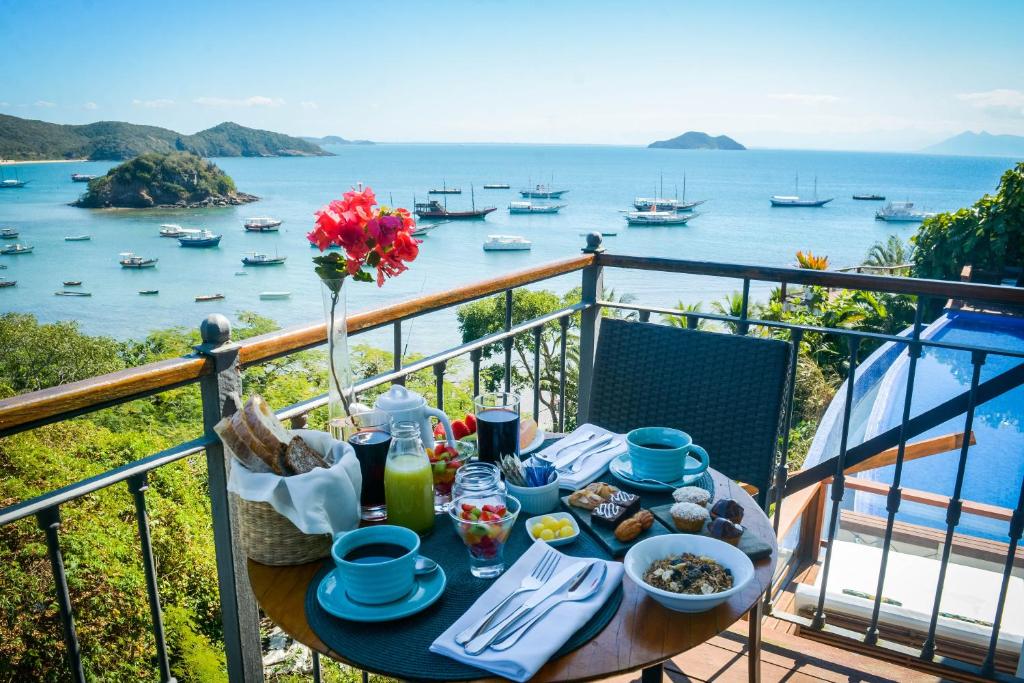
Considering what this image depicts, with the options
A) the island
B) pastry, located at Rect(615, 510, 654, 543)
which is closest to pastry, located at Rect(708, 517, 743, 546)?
pastry, located at Rect(615, 510, 654, 543)

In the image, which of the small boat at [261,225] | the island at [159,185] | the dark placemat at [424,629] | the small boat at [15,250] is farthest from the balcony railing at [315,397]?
the island at [159,185]

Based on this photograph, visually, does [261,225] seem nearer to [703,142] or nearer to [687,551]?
[687,551]

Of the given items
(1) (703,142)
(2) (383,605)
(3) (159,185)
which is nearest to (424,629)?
(2) (383,605)

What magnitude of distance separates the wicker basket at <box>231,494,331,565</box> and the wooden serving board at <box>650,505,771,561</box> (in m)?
0.63

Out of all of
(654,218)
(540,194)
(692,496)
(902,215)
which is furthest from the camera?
(540,194)

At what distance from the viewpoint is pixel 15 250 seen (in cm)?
4034

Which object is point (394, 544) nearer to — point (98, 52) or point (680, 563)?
point (680, 563)

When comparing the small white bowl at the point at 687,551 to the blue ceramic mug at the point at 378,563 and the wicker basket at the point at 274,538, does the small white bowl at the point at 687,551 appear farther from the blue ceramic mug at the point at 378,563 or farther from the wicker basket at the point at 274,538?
the wicker basket at the point at 274,538

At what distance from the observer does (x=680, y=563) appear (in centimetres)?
109

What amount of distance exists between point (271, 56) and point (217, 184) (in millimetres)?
20070

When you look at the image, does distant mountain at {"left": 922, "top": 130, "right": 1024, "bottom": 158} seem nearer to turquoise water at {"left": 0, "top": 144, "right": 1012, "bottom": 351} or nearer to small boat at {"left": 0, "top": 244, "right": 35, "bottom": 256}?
turquoise water at {"left": 0, "top": 144, "right": 1012, "bottom": 351}

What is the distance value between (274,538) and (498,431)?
50cm

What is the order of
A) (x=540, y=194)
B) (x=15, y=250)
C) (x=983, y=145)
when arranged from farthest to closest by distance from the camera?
(x=983, y=145) → (x=540, y=194) → (x=15, y=250)

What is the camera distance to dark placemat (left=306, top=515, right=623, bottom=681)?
89 centimetres
